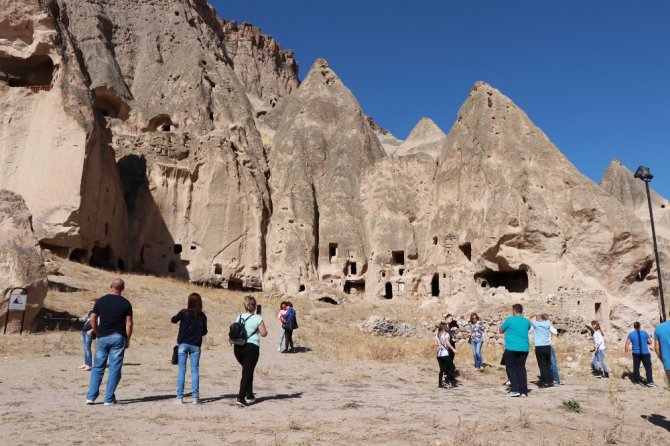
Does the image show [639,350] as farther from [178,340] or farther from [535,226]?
[535,226]

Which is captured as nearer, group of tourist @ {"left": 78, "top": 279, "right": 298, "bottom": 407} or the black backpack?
group of tourist @ {"left": 78, "top": 279, "right": 298, "bottom": 407}

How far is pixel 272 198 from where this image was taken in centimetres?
4069

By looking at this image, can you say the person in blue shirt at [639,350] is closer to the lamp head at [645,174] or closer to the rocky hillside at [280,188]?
the lamp head at [645,174]

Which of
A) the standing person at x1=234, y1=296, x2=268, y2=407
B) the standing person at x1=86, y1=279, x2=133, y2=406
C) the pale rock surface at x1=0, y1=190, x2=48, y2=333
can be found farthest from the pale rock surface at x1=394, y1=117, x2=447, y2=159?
the standing person at x1=86, y1=279, x2=133, y2=406

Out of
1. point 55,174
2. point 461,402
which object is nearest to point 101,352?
point 461,402

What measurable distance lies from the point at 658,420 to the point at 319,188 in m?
35.1

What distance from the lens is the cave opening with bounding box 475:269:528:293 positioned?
3069 centimetres

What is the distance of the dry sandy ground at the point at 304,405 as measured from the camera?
573 centimetres

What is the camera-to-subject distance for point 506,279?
31.6 meters

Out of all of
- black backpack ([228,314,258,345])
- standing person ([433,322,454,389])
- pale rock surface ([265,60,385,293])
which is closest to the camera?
black backpack ([228,314,258,345])

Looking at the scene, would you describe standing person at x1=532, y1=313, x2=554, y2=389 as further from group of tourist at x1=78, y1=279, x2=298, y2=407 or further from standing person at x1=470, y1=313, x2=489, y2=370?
group of tourist at x1=78, y1=279, x2=298, y2=407

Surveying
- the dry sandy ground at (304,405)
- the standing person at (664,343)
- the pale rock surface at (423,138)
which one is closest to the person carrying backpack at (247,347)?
the dry sandy ground at (304,405)

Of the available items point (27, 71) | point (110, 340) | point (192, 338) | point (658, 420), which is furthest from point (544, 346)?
point (27, 71)

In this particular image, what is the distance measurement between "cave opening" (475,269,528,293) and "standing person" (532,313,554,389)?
816 inches
